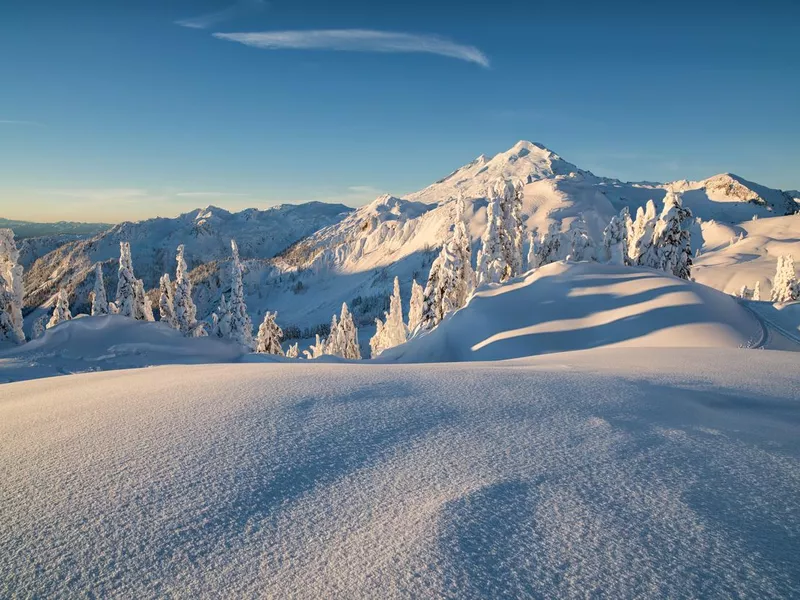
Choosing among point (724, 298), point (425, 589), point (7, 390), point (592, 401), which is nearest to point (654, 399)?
point (592, 401)

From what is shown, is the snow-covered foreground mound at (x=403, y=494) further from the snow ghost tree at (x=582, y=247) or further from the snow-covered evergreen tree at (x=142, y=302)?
the snow ghost tree at (x=582, y=247)

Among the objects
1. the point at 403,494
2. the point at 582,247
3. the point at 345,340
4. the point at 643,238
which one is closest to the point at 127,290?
the point at 345,340

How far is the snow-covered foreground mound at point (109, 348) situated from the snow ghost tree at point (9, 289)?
11304mm

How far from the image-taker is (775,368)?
687 centimetres

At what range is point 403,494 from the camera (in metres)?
2.90

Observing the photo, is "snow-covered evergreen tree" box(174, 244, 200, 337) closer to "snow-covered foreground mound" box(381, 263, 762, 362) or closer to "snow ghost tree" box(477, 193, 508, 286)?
"snow ghost tree" box(477, 193, 508, 286)

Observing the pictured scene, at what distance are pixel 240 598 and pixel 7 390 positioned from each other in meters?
7.75

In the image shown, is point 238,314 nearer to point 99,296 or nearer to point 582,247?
point 99,296

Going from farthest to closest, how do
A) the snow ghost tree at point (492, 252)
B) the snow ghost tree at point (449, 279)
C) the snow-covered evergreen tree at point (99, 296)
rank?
the snow-covered evergreen tree at point (99, 296)
the snow ghost tree at point (492, 252)
the snow ghost tree at point (449, 279)

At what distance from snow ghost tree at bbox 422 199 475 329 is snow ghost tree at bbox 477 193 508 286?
434cm

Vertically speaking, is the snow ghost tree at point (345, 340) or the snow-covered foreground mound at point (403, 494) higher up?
the snow-covered foreground mound at point (403, 494)

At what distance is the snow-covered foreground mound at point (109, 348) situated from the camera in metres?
14.4

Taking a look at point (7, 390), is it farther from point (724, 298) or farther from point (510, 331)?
point (724, 298)

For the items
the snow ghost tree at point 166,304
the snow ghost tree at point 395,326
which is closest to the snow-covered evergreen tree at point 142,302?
the snow ghost tree at point 166,304
